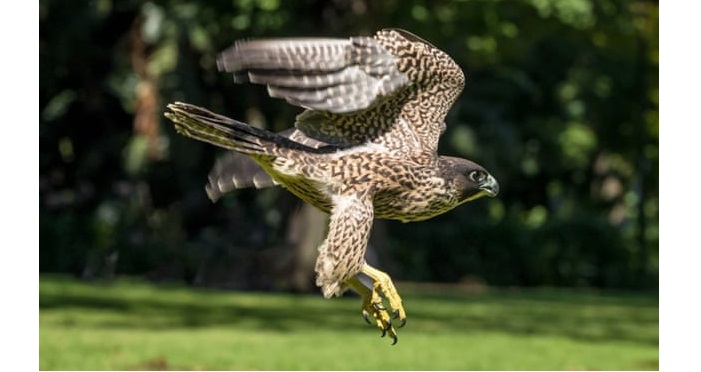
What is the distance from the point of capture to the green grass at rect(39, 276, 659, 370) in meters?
15.9

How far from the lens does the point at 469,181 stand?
27.1 feet

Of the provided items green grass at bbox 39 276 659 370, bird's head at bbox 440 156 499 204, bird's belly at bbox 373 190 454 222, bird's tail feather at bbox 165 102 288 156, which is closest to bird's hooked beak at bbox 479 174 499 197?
bird's head at bbox 440 156 499 204

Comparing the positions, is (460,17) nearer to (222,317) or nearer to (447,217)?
(222,317)

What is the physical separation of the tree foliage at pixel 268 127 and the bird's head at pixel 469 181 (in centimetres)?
1597

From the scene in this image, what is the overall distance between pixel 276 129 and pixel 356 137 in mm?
22105

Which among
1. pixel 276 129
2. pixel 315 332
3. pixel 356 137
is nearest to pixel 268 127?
pixel 276 129

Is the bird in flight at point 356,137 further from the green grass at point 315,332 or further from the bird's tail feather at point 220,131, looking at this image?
the green grass at point 315,332

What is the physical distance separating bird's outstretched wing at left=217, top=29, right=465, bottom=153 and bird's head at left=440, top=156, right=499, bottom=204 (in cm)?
27

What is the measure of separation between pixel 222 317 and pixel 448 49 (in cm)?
838

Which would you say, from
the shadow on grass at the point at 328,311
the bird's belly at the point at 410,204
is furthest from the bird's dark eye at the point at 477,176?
the shadow on grass at the point at 328,311

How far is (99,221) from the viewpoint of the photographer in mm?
31375

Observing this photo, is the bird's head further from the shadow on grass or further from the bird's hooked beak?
the shadow on grass

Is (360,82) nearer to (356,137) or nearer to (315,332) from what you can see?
(356,137)

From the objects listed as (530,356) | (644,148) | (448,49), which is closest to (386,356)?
(530,356)
